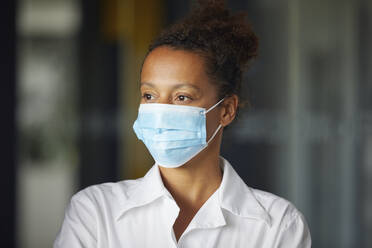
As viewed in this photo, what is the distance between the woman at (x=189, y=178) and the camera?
1714mm

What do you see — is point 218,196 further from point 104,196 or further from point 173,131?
point 104,196

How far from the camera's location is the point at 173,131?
180cm

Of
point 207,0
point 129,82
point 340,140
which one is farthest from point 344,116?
point 207,0

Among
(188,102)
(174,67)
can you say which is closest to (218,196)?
(188,102)

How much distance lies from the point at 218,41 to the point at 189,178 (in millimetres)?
452

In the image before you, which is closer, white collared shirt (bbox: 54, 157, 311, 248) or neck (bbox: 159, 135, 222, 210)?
white collared shirt (bbox: 54, 157, 311, 248)

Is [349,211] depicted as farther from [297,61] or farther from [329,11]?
[329,11]

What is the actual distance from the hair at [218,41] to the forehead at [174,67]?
0.08ft

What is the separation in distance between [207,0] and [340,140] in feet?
8.36

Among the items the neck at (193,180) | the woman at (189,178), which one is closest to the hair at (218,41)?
the woman at (189,178)

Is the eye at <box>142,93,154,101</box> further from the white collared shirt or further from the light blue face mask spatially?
the white collared shirt

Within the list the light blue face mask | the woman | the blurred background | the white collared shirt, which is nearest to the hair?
the woman

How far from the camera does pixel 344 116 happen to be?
416 cm

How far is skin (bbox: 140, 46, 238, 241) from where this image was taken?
172 centimetres
